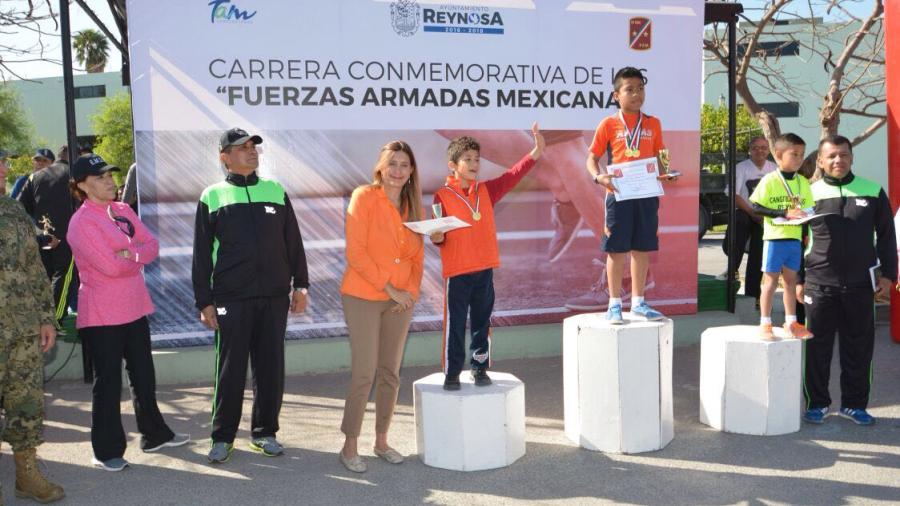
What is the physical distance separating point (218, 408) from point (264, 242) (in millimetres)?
1015

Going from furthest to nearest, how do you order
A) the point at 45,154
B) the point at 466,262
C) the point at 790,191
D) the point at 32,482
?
the point at 45,154
the point at 790,191
the point at 466,262
the point at 32,482

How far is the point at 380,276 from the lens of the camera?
4.30 meters

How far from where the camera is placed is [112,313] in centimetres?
454

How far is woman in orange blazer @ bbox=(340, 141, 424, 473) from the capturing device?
14.2 feet

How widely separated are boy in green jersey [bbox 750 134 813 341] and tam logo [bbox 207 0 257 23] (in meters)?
4.23

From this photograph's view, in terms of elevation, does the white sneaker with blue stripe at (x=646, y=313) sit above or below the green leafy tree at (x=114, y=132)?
below

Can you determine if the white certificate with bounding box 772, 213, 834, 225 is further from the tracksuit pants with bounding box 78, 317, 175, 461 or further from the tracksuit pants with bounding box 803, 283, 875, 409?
the tracksuit pants with bounding box 78, 317, 175, 461

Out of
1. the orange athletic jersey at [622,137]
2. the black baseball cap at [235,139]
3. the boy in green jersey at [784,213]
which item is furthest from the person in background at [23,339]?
the boy in green jersey at [784,213]

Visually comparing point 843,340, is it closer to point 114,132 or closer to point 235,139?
point 235,139

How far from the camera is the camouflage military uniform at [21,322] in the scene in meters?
3.86

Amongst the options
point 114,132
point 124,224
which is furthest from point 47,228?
point 114,132

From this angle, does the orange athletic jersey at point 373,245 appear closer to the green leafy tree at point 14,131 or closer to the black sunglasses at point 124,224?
the black sunglasses at point 124,224

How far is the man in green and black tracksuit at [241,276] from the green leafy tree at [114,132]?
4426 centimetres

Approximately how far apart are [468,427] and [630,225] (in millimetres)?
1806
